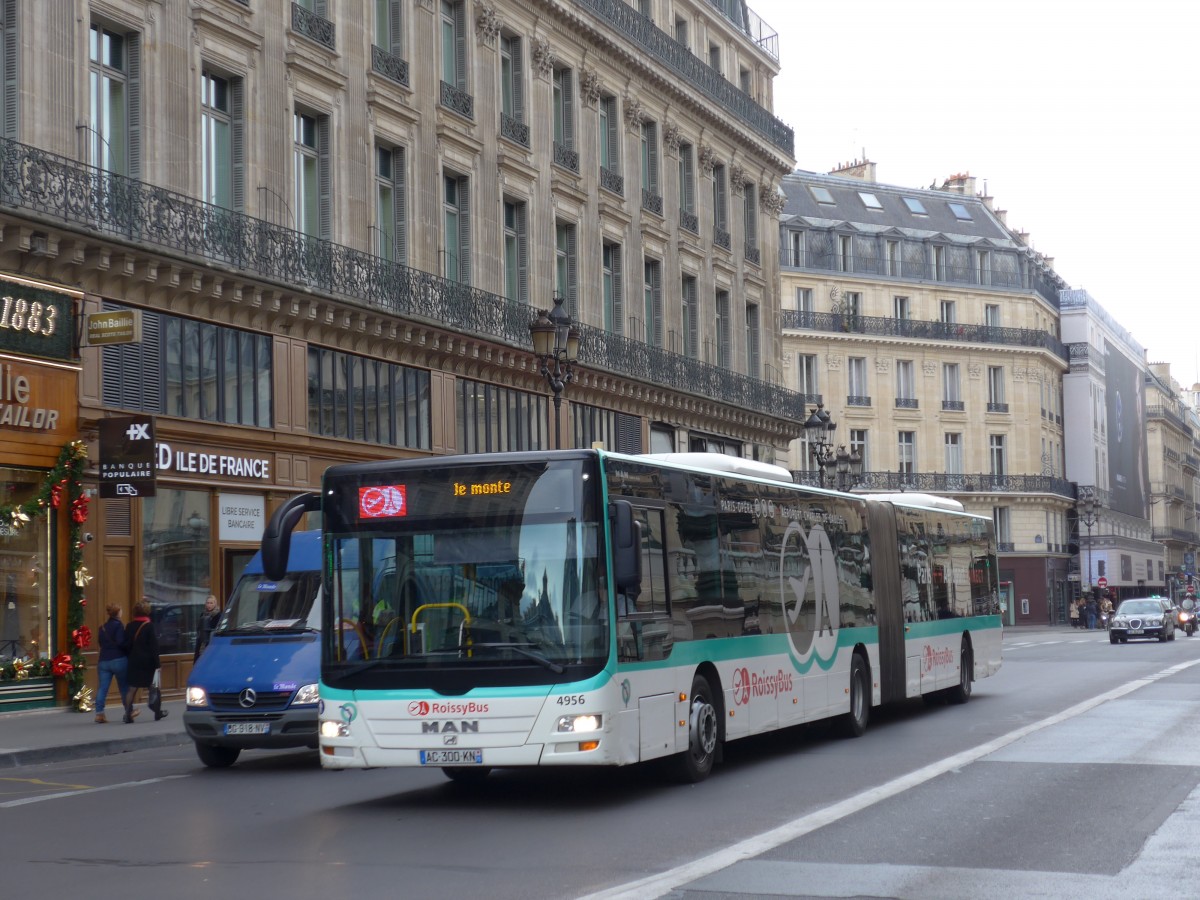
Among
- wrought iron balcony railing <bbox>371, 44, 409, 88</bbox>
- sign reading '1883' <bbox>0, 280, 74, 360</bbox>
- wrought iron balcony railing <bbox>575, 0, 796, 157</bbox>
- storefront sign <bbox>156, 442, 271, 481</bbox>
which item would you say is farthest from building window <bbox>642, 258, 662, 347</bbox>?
sign reading '1883' <bbox>0, 280, 74, 360</bbox>

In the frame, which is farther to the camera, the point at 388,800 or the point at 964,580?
the point at 964,580

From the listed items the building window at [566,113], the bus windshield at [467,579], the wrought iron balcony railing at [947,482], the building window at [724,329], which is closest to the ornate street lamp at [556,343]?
the bus windshield at [467,579]

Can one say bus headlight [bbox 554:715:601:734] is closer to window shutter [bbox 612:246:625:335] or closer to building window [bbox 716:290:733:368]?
window shutter [bbox 612:246:625:335]

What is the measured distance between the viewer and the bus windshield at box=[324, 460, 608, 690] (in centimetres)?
1209

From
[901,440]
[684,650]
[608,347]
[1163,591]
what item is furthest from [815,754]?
[1163,591]

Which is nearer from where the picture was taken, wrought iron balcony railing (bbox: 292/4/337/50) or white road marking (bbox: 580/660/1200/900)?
white road marking (bbox: 580/660/1200/900)

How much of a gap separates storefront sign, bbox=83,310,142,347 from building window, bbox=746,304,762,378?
27.3m

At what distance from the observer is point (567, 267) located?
3812 cm

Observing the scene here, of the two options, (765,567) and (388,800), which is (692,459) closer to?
(765,567)

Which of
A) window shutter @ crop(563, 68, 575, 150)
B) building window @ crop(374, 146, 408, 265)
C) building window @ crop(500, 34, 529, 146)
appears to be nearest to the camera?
building window @ crop(374, 146, 408, 265)

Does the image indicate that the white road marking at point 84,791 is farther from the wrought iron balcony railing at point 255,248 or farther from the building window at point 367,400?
the building window at point 367,400

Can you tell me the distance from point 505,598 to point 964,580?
13262 millimetres

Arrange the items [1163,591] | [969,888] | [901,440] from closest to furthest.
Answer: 1. [969,888]
2. [901,440]
3. [1163,591]

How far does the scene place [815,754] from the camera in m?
16.2
